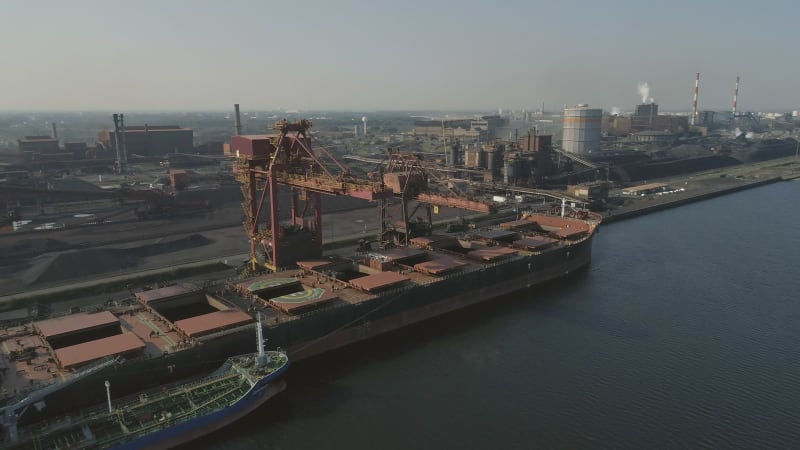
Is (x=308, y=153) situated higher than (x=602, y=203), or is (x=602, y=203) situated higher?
(x=308, y=153)

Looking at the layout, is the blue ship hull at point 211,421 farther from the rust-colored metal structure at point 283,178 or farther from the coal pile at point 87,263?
the coal pile at point 87,263

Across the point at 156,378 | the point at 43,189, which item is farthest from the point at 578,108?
the point at 156,378

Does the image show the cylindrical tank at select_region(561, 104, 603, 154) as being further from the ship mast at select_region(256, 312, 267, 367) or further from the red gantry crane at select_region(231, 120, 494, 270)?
the ship mast at select_region(256, 312, 267, 367)

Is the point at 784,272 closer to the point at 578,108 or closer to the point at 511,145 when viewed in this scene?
the point at 511,145

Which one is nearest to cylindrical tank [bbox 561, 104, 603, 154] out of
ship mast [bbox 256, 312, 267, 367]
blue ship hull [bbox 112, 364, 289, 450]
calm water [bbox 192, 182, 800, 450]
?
calm water [bbox 192, 182, 800, 450]

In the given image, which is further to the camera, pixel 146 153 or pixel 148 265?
pixel 146 153

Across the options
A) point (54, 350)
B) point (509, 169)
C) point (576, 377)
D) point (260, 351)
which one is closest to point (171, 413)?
point (260, 351)

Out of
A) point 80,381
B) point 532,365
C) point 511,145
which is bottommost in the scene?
point 532,365
